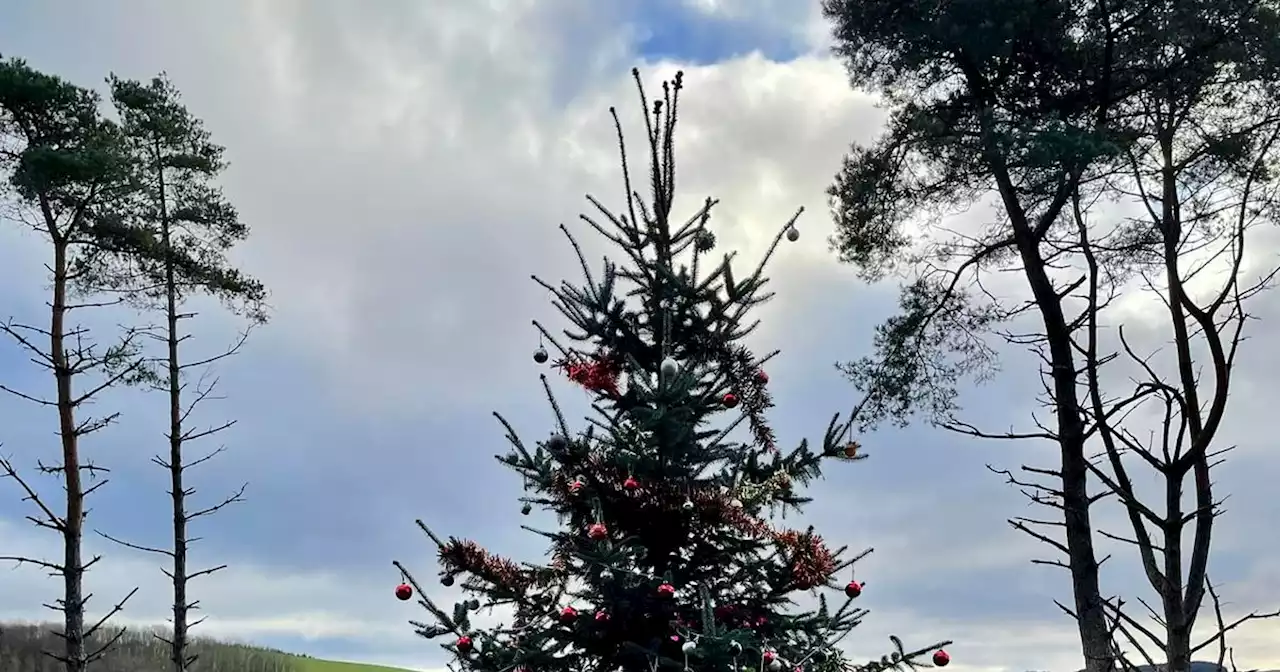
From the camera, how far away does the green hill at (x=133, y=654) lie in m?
9.88

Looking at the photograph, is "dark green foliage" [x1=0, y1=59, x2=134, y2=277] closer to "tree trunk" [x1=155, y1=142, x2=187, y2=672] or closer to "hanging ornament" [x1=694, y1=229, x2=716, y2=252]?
"tree trunk" [x1=155, y1=142, x2=187, y2=672]

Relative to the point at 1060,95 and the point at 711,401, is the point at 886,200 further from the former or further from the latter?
the point at 711,401

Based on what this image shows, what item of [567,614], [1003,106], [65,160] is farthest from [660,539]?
[65,160]

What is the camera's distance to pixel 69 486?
835 cm

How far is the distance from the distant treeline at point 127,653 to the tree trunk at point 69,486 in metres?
0.96

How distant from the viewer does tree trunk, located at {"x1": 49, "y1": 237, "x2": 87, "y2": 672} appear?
314 inches

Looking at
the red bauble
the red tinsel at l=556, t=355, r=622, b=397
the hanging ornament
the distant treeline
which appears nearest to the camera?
the red bauble

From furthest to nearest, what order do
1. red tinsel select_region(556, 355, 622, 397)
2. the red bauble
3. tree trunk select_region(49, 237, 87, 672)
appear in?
tree trunk select_region(49, 237, 87, 672)
red tinsel select_region(556, 355, 622, 397)
the red bauble

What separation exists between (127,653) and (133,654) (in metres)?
0.07

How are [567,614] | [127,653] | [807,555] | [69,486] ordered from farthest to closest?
[127,653]
[69,486]
[807,555]
[567,614]

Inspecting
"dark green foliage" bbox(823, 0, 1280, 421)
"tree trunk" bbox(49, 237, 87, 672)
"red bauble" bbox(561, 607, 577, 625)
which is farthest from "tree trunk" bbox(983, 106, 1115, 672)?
"tree trunk" bbox(49, 237, 87, 672)

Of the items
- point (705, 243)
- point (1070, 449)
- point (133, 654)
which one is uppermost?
point (705, 243)

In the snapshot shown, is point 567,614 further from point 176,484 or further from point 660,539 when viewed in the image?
point 176,484

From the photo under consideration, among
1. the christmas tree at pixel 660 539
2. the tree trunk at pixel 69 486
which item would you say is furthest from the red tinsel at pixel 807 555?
the tree trunk at pixel 69 486
